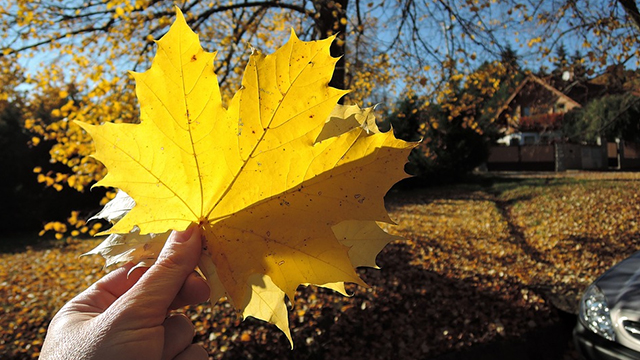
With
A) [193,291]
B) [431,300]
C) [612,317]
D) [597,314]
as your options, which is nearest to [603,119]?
[431,300]

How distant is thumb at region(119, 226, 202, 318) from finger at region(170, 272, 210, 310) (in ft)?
0.18

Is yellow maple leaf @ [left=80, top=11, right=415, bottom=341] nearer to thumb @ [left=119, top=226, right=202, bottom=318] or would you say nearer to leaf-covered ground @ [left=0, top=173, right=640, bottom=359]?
thumb @ [left=119, top=226, right=202, bottom=318]

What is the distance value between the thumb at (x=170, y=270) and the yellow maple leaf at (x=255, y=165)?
3 cm

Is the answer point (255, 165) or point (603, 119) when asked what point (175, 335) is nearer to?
point (255, 165)

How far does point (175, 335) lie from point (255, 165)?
0.51 meters

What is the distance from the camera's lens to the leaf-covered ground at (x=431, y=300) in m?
4.40

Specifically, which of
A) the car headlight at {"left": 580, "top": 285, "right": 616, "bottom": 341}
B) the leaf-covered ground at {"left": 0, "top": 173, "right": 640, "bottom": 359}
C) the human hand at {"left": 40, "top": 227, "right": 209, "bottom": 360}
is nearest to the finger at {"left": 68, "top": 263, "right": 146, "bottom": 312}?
the human hand at {"left": 40, "top": 227, "right": 209, "bottom": 360}

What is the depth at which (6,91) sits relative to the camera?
541cm

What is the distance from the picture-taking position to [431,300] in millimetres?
5273

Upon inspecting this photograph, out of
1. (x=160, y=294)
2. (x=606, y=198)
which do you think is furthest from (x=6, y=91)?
Answer: (x=606, y=198)

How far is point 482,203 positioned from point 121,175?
14.2m

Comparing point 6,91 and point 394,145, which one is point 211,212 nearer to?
point 394,145

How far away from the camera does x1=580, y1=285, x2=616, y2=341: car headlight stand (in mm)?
3512

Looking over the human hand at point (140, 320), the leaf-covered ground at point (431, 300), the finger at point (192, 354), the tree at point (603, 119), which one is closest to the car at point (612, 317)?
the leaf-covered ground at point (431, 300)
